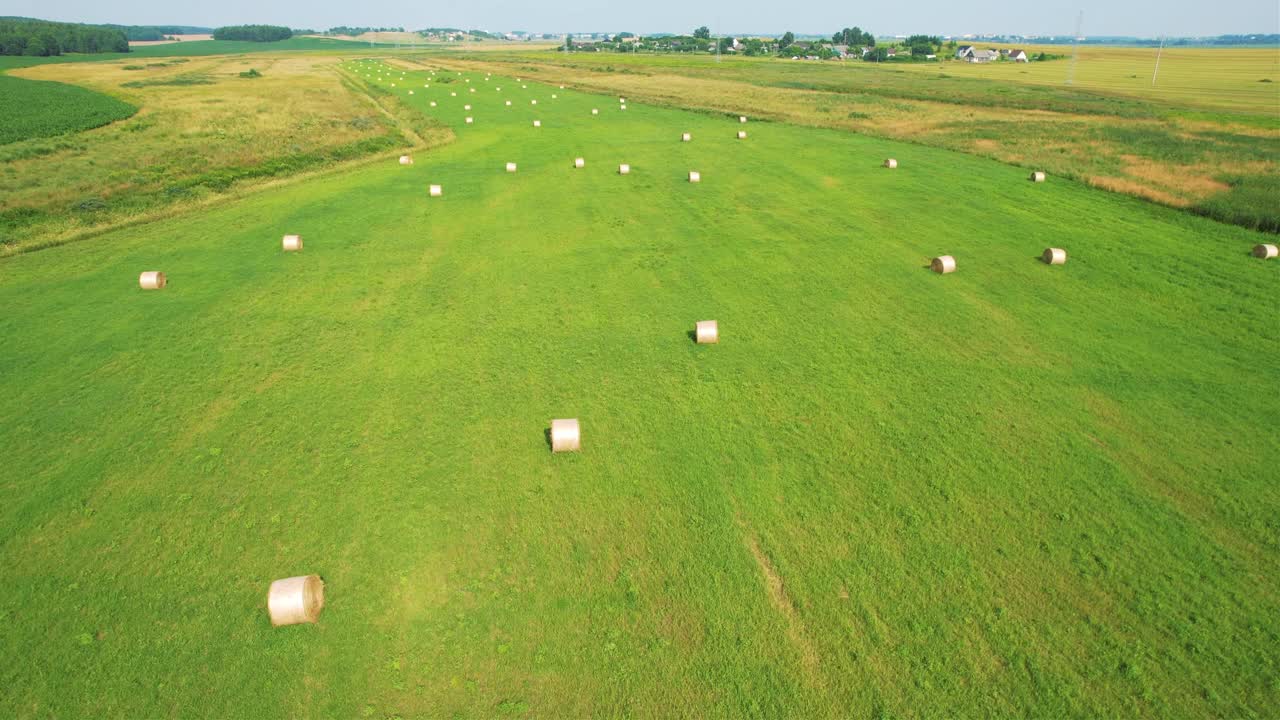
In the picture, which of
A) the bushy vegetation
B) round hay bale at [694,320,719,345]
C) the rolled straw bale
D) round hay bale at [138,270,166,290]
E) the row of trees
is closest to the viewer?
round hay bale at [694,320,719,345]

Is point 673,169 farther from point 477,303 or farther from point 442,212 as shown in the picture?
point 477,303

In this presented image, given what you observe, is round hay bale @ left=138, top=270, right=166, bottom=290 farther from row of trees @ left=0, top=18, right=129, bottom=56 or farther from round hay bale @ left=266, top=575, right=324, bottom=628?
row of trees @ left=0, top=18, right=129, bottom=56

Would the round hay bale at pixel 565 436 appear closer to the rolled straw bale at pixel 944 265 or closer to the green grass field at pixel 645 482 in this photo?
the green grass field at pixel 645 482

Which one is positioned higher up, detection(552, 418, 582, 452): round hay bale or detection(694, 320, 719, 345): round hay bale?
detection(694, 320, 719, 345): round hay bale

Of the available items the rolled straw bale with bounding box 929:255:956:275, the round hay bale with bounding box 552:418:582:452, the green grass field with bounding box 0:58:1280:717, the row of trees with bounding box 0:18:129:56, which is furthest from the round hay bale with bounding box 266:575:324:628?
the row of trees with bounding box 0:18:129:56

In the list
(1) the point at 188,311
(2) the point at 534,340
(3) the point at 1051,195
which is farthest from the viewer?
(3) the point at 1051,195

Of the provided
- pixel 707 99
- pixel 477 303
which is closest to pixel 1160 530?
pixel 477 303

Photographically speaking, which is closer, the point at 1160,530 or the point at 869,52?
the point at 1160,530
